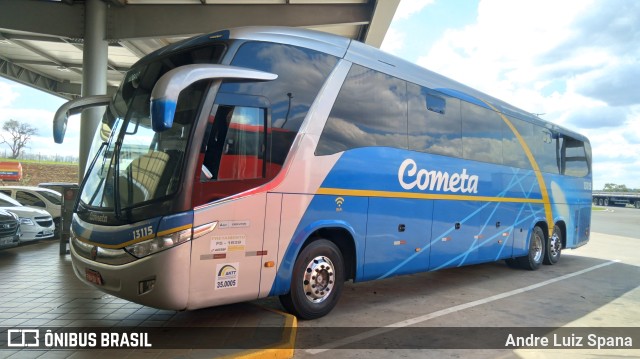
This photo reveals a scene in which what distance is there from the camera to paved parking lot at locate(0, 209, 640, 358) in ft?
16.8

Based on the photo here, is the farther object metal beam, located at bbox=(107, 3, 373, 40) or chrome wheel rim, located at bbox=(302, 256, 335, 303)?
metal beam, located at bbox=(107, 3, 373, 40)

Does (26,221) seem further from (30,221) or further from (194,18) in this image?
(194,18)

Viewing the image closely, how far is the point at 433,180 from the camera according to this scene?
7512mm

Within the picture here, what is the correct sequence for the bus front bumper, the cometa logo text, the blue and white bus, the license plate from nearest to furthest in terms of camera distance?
the bus front bumper < the blue and white bus < the license plate < the cometa logo text

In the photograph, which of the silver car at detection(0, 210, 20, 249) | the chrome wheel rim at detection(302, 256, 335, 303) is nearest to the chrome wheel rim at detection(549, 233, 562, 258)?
the chrome wheel rim at detection(302, 256, 335, 303)

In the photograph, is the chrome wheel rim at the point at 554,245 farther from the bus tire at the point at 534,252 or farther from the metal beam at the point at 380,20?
Answer: the metal beam at the point at 380,20

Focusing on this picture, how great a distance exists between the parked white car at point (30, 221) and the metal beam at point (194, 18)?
5.21 metres

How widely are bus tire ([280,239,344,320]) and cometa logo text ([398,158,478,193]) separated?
5.69 feet

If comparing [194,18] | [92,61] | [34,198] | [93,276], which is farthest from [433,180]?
[34,198]

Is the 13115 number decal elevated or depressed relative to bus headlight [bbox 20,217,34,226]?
elevated

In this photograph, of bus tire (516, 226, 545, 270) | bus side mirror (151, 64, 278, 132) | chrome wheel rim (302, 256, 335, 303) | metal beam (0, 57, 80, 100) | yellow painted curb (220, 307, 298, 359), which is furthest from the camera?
metal beam (0, 57, 80, 100)

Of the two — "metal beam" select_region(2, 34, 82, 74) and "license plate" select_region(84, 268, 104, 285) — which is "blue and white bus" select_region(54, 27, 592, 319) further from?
"metal beam" select_region(2, 34, 82, 74)

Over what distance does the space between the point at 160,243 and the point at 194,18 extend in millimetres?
9823

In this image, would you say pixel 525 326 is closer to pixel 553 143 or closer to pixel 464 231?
pixel 464 231
